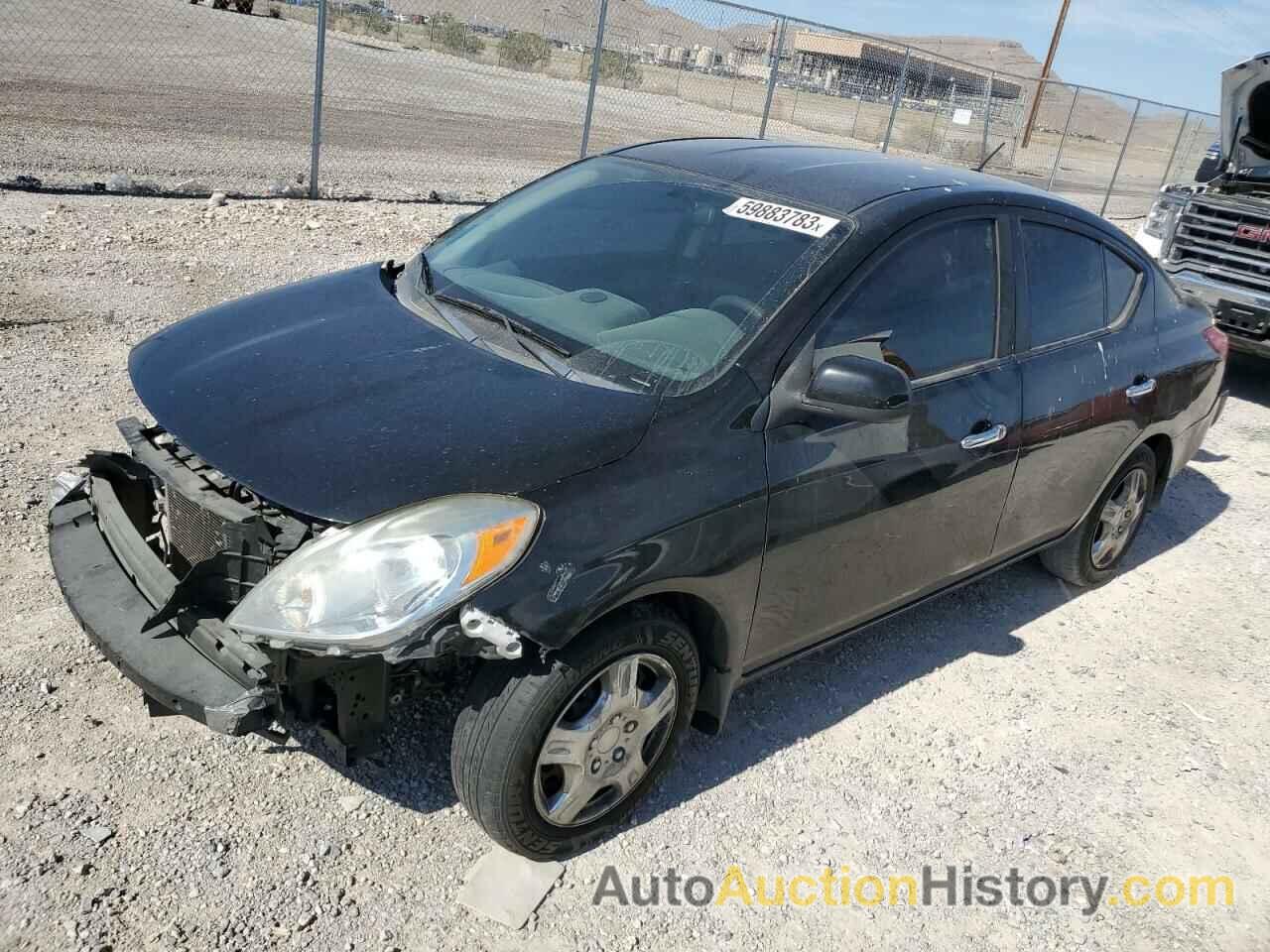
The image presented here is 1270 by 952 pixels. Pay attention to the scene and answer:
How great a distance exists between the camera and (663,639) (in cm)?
272

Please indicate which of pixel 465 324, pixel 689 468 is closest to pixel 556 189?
pixel 465 324

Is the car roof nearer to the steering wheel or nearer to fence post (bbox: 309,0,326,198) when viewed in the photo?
the steering wheel

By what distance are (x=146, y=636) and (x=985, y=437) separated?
8.68 ft

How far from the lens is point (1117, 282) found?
425 cm

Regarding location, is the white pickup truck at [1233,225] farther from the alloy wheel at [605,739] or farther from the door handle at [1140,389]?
the alloy wheel at [605,739]

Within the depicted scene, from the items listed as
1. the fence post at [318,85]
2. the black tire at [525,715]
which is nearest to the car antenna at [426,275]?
the black tire at [525,715]

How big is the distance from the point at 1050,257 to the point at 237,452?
2978 millimetres

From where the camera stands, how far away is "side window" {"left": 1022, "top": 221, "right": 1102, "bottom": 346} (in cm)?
376

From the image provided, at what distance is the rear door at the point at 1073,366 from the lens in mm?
3746

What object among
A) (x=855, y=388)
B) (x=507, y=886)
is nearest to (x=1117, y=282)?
(x=855, y=388)

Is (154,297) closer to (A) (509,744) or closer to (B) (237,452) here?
(B) (237,452)

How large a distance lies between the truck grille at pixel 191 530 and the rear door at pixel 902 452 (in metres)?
1.47

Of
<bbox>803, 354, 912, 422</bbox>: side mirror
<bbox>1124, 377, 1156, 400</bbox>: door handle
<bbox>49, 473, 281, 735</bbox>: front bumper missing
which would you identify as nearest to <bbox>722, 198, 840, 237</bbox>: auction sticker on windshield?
<bbox>803, 354, 912, 422</bbox>: side mirror

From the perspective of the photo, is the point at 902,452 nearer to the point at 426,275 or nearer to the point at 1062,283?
the point at 1062,283
